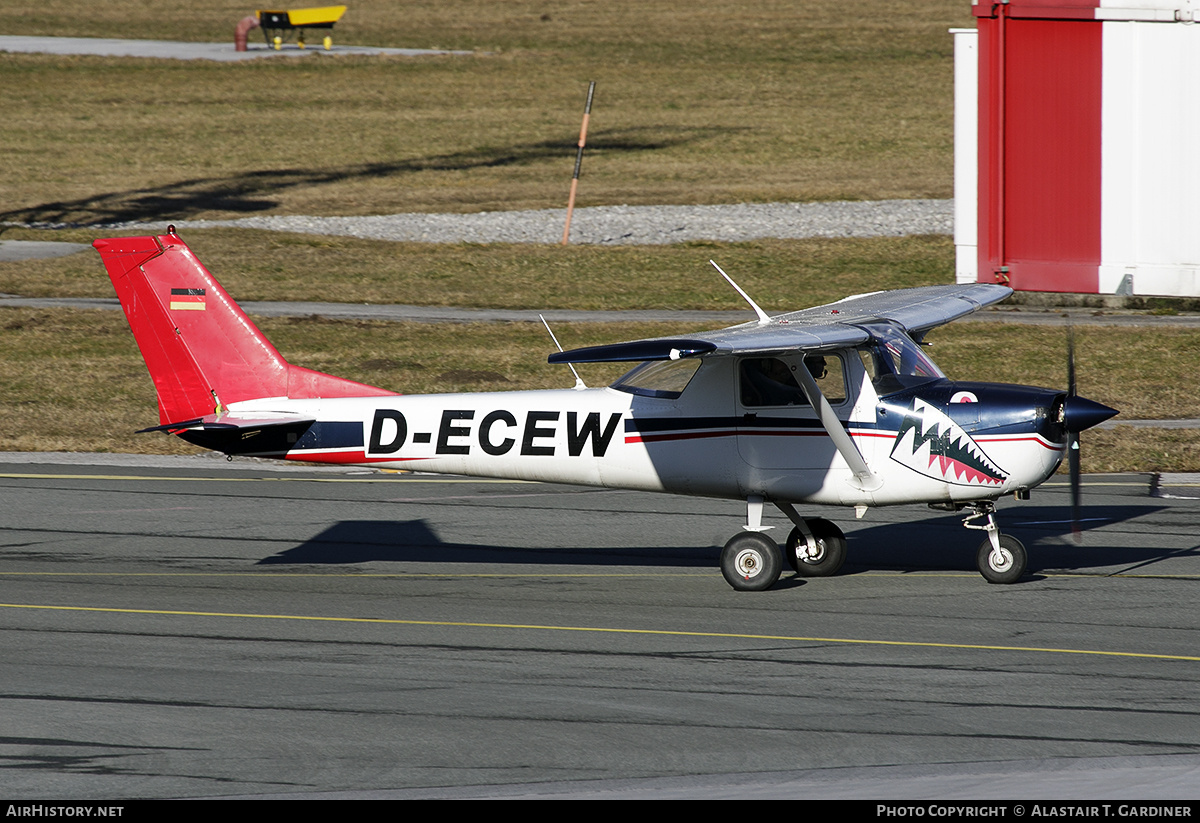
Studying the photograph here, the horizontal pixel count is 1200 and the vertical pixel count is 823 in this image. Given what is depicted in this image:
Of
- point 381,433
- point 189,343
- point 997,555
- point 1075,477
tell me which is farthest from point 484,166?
point 1075,477

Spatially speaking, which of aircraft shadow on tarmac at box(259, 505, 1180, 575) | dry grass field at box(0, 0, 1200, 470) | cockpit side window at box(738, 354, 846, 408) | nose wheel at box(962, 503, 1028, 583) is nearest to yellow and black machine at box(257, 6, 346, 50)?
dry grass field at box(0, 0, 1200, 470)

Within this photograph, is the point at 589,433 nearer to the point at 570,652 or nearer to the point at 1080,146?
the point at 570,652

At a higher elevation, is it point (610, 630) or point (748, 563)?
point (748, 563)

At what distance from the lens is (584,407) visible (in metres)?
12.4

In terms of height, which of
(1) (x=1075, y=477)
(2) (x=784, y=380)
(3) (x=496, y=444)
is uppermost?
(2) (x=784, y=380)

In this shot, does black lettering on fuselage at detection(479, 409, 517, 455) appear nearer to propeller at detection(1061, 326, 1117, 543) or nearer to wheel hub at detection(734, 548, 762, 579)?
wheel hub at detection(734, 548, 762, 579)

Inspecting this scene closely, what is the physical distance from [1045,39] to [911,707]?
1738 cm

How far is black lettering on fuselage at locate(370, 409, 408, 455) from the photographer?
490 inches

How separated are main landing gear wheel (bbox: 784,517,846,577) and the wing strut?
84cm

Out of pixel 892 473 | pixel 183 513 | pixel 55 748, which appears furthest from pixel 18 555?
pixel 892 473

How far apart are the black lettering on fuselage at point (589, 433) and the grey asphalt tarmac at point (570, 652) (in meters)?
1.14

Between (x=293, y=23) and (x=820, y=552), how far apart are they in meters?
58.3

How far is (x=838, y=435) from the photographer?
11812 mm

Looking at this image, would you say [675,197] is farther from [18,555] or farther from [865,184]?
[18,555]
